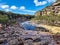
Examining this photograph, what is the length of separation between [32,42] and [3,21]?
3.42 metres

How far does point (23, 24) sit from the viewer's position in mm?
10453

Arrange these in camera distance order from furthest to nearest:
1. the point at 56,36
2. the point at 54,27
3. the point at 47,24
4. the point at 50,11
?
the point at 50,11
the point at 47,24
the point at 54,27
the point at 56,36

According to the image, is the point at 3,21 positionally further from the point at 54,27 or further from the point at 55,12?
the point at 55,12

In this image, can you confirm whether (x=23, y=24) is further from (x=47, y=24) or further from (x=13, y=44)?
(x=13, y=44)

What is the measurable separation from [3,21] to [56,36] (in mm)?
3131

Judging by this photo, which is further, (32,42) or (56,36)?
(56,36)

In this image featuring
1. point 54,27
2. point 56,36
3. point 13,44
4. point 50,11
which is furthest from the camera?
point 50,11

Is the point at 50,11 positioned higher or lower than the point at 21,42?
higher

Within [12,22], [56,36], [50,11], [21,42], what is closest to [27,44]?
[21,42]

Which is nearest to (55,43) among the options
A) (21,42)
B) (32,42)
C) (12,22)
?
(32,42)

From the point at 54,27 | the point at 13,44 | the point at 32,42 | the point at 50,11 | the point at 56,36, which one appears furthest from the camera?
the point at 50,11

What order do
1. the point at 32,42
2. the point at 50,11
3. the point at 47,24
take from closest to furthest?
the point at 32,42 → the point at 47,24 → the point at 50,11

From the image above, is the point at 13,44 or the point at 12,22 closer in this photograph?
the point at 13,44

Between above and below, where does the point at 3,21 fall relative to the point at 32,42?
above
